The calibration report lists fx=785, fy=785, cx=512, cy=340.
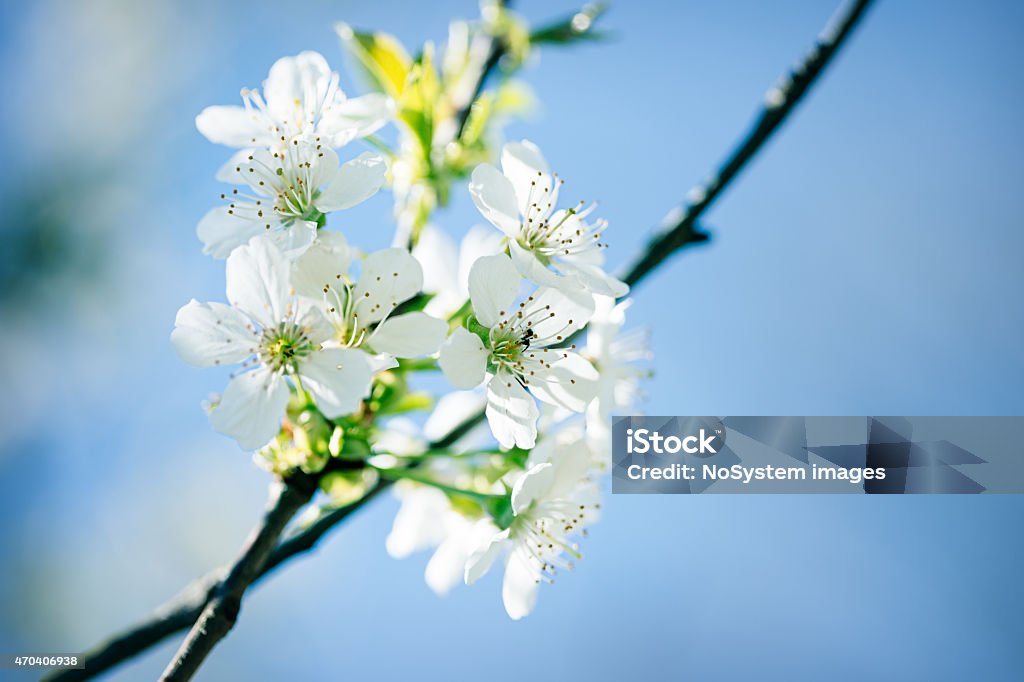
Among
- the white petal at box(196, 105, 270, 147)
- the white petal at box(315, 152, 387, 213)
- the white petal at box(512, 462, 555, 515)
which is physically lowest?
the white petal at box(512, 462, 555, 515)

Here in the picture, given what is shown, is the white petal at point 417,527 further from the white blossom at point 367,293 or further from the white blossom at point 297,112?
the white blossom at point 297,112

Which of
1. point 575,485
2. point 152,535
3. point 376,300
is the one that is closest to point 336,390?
point 376,300

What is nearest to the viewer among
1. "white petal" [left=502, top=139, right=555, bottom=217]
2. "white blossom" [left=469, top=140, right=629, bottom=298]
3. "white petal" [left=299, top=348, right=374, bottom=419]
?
"white petal" [left=299, top=348, right=374, bottom=419]

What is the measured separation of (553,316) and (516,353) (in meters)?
0.08

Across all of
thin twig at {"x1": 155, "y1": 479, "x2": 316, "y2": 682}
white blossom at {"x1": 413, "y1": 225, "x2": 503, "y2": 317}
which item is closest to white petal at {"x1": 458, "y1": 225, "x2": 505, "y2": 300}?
white blossom at {"x1": 413, "y1": 225, "x2": 503, "y2": 317}

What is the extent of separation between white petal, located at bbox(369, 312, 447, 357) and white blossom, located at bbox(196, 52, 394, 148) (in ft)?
0.98

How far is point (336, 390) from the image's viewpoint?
96cm

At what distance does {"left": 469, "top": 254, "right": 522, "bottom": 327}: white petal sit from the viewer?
1012 millimetres

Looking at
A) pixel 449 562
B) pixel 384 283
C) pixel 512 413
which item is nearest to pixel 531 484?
pixel 512 413

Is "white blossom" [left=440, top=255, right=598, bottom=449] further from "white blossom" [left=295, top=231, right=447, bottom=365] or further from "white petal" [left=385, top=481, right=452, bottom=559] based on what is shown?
"white petal" [left=385, top=481, right=452, bottom=559]

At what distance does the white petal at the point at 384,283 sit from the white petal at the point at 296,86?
0.35m

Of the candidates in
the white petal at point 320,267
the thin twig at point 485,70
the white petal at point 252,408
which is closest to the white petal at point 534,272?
the white petal at point 320,267

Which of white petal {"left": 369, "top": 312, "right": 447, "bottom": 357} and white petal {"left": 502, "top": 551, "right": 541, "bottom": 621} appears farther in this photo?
white petal {"left": 502, "top": 551, "right": 541, "bottom": 621}

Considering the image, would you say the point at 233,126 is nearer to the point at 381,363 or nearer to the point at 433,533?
the point at 381,363
